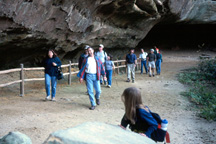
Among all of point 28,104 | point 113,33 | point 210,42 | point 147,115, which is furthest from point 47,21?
point 210,42

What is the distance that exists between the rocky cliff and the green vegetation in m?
5.27

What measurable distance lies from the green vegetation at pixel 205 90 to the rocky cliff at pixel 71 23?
207 inches

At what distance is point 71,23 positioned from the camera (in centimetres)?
1134

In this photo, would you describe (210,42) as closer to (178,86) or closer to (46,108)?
(178,86)

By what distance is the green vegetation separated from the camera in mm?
6699

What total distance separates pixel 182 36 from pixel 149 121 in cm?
2886

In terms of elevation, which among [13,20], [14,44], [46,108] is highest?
[13,20]

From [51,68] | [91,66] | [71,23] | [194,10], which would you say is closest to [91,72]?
[91,66]

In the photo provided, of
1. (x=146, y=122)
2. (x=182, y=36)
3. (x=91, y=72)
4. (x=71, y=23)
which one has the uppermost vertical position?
(x=182, y=36)

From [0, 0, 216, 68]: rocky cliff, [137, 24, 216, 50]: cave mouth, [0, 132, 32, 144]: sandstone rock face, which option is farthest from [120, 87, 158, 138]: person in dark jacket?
[137, 24, 216, 50]: cave mouth

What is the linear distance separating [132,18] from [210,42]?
16.6m

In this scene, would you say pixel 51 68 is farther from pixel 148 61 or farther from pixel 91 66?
pixel 148 61

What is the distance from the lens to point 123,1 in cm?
1270

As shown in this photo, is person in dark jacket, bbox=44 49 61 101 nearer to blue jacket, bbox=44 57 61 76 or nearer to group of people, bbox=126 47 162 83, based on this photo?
blue jacket, bbox=44 57 61 76
